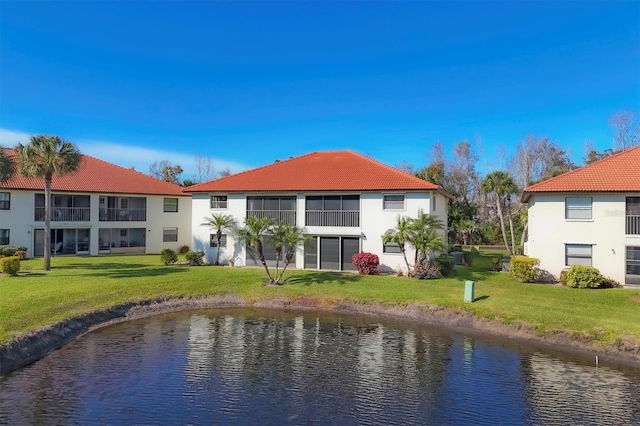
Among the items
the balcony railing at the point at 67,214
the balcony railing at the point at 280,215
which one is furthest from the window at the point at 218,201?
the balcony railing at the point at 67,214

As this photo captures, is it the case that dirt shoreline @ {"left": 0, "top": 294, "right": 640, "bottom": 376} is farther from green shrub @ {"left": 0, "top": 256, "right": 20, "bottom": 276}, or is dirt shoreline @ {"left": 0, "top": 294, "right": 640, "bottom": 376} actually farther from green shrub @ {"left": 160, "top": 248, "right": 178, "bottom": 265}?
green shrub @ {"left": 160, "top": 248, "right": 178, "bottom": 265}

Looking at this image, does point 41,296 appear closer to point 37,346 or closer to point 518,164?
point 37,346

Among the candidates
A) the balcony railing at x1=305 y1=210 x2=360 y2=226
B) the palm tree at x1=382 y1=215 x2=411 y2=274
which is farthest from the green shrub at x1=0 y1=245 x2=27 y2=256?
the palm tree at x1=382 y1=215 x2=411 y2=274

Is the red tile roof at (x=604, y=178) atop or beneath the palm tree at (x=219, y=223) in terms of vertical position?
atop

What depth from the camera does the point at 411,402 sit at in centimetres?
1238

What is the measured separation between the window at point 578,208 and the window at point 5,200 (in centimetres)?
4020

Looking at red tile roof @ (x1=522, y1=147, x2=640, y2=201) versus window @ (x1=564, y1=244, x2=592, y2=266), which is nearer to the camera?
red tile roof @ (x1=522, y1=147, x2=640, y2=201)

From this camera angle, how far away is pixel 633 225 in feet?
83.8

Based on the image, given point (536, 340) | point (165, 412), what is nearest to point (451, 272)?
point (536, 340)

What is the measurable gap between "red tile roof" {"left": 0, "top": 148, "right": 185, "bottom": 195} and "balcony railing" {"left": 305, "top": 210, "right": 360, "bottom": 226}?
18.8 meters

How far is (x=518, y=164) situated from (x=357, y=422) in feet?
213

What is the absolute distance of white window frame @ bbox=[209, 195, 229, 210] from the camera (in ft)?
113

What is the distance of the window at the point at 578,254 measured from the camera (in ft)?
86.7

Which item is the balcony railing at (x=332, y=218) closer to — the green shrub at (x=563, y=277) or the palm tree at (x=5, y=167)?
the green shrub at (x=563, y=277)
